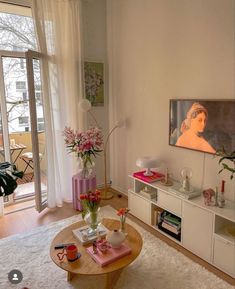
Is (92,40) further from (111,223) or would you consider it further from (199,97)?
(111,223)

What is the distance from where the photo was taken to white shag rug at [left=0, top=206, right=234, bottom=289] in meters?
2.05

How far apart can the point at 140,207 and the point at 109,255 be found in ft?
4.10

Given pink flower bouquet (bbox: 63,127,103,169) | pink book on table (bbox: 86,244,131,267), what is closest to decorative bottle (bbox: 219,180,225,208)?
pink book on table (bbox: 86,244,131,267)

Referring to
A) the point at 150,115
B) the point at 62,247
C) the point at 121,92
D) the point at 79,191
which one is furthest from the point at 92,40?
the point at 62,247

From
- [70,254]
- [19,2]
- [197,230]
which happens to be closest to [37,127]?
[19,2]

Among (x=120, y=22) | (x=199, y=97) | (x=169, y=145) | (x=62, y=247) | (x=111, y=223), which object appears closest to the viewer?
(x=62, y=247)

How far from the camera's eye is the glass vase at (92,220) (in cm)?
211

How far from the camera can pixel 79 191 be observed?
11.0ft

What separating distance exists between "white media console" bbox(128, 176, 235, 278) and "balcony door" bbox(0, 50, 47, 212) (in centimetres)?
160

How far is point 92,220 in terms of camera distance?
6.98 feet

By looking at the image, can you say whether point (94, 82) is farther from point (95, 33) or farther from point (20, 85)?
point (20, 85)

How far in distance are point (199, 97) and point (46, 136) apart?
2.06 metres

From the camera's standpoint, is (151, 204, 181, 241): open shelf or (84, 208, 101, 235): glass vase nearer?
(84, 208, 101, 235): glass vase

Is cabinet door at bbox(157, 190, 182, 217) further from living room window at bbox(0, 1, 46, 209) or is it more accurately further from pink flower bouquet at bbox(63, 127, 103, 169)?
living room window at bbox(0, 1, 46, 209)
